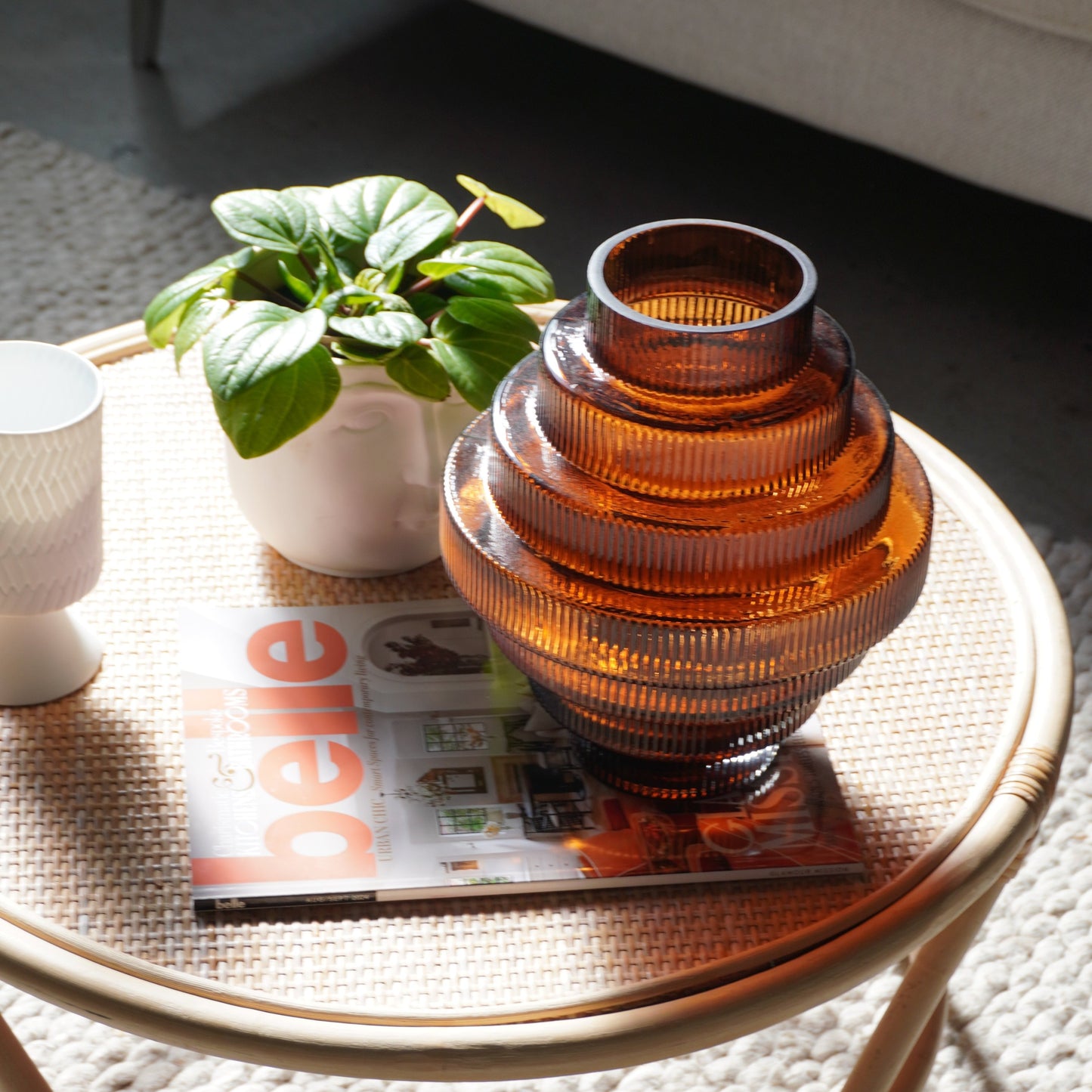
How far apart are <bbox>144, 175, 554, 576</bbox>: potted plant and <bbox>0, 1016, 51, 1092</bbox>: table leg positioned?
0.89 ft

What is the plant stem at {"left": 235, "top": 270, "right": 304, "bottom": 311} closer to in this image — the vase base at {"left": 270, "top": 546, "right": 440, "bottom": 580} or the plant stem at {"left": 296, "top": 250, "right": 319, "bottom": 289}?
the plant stem at {"left": 296, "top": 250, "right": 319, "bottom": 289}

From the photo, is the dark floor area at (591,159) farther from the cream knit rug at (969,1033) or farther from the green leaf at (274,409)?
the green leaf at (274,409)

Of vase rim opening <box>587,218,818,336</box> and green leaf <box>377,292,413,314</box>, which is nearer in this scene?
vase rim opening <box>587,218,818,336</box>

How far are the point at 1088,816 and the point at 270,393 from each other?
753 mm

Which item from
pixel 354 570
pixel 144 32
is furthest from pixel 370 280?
pixel 144 32

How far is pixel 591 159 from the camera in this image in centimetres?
184

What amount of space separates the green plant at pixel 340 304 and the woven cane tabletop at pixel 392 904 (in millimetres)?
125

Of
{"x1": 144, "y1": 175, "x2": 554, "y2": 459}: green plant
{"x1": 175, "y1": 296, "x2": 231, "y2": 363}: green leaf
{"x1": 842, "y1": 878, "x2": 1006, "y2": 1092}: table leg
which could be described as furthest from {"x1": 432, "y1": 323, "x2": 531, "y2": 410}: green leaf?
{"x1": 842, "y1": 878, "x2": 1006, "y2": 1092}: table leg

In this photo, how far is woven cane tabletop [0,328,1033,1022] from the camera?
572mm

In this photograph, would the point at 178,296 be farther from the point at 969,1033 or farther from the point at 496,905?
the point at 969,1033

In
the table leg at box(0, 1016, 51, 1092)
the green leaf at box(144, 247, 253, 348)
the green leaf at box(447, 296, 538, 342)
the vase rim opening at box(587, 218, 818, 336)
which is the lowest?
the table leg at box(0, 1016, 51, 1092)

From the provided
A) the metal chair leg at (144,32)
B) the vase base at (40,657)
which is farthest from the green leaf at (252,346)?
the metal chair leg at (144,32)

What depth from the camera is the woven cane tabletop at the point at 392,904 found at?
Answer: 0.57 m

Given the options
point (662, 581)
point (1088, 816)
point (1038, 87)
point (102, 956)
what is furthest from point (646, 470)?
point (1038, 87)
